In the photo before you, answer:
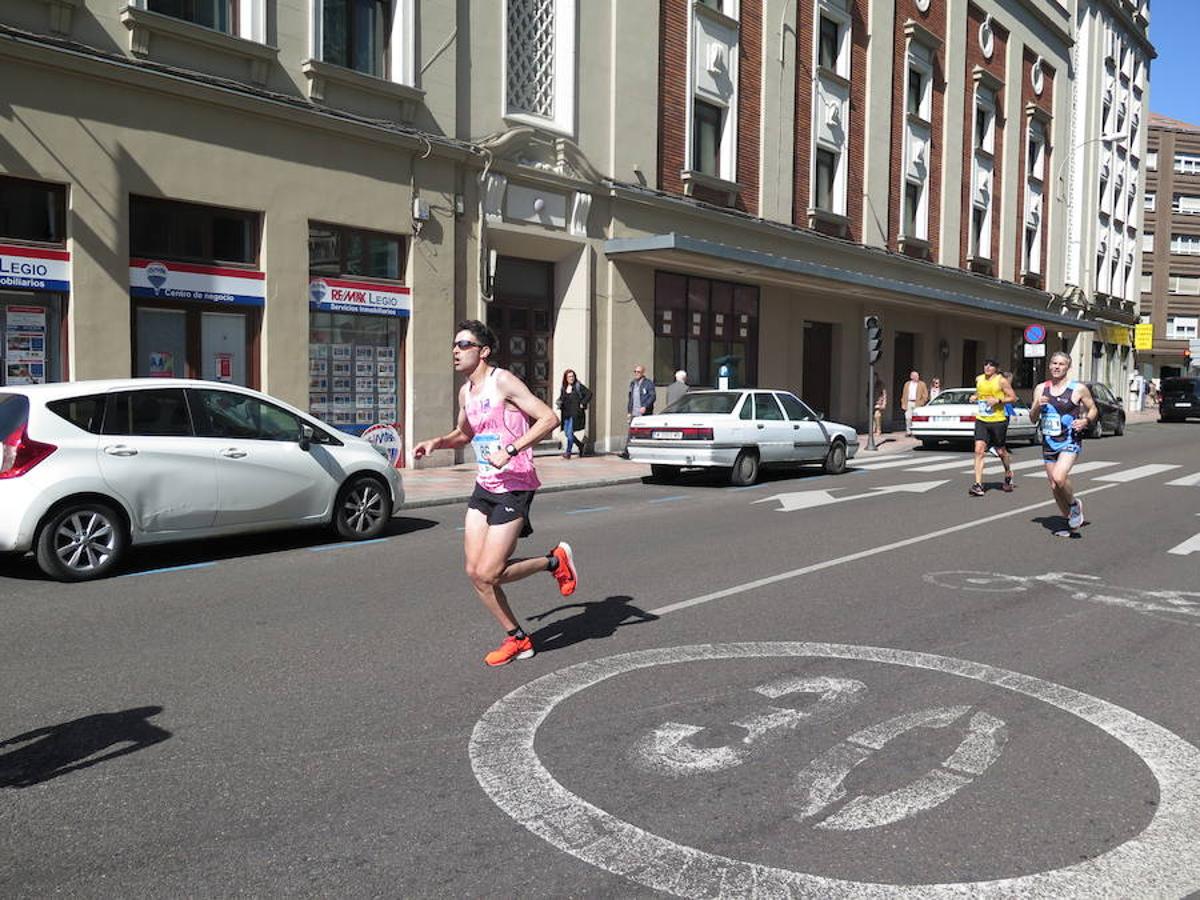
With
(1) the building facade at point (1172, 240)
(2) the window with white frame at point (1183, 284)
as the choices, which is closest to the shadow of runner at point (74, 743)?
(1) the building facade at point (1172, 240)

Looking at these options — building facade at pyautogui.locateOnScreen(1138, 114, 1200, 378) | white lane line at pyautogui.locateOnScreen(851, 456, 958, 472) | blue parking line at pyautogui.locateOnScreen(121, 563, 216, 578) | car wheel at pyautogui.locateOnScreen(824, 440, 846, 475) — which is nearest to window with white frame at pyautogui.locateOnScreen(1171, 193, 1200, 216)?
building facade at pyautogui.locateOnScreen(1138, 114, 1200, 378)

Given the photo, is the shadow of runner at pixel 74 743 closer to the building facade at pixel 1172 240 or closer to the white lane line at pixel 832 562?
the white lane line at pixel 832 562

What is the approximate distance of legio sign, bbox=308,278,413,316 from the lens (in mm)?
15359

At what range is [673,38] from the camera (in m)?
21.7

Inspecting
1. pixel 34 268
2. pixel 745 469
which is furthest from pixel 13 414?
pixel 745 469

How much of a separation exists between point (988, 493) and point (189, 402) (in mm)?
10535

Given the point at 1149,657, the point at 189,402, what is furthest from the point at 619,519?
the point at 1149,657

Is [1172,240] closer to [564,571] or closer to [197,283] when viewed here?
[197,283]

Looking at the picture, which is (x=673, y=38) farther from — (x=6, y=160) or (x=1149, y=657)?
(x=1149, y=657)

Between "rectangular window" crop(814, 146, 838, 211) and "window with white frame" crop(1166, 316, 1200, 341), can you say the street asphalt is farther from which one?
"window with white frame" crop(1166, 316, 1200, 341)

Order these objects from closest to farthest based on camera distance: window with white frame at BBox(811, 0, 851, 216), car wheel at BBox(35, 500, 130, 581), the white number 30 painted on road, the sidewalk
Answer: the white number 30 painted on road < car wheel at BBox(35, 500, 130, 581) < the sidewalk < window with white frame at BBox(811, 0, 851, 216)

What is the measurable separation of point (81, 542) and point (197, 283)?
269 inches

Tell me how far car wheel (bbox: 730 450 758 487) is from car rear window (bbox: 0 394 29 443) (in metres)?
9.82

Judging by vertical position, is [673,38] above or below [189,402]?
above
